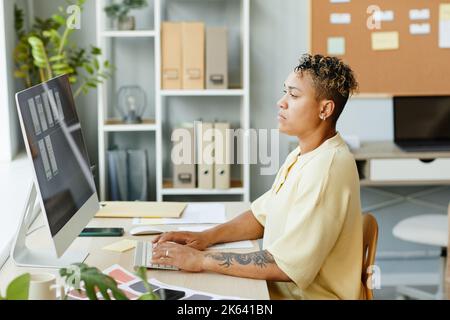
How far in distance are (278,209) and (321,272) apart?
174 millimetres

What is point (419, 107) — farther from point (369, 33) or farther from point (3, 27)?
point (3, 27)

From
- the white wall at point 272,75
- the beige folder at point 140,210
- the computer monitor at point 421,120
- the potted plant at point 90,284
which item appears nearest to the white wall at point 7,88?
the white wall at point 272,75

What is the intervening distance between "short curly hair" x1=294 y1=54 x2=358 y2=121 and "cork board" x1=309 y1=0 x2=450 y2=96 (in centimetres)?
184

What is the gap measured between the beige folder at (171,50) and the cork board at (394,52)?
65cm

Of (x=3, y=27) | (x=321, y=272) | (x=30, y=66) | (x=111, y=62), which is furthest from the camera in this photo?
(x=111, y=62)

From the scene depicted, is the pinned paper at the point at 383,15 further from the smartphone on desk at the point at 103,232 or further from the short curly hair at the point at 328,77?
the smartphone on desk at the point at 103,232

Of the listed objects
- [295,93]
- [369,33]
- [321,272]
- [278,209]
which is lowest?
[321,272]

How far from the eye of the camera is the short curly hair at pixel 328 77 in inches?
62.2

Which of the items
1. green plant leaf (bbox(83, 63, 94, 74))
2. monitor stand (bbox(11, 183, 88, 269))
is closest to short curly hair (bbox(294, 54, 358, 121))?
monitor stand (bbox(11, 183, 88, 269))

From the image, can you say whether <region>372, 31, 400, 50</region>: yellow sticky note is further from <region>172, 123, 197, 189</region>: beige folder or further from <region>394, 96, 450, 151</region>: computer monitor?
<region>172, 123, 197, 189</region>: beige folder

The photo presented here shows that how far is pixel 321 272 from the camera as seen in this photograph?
158 cm

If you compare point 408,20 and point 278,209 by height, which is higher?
point 408,20
